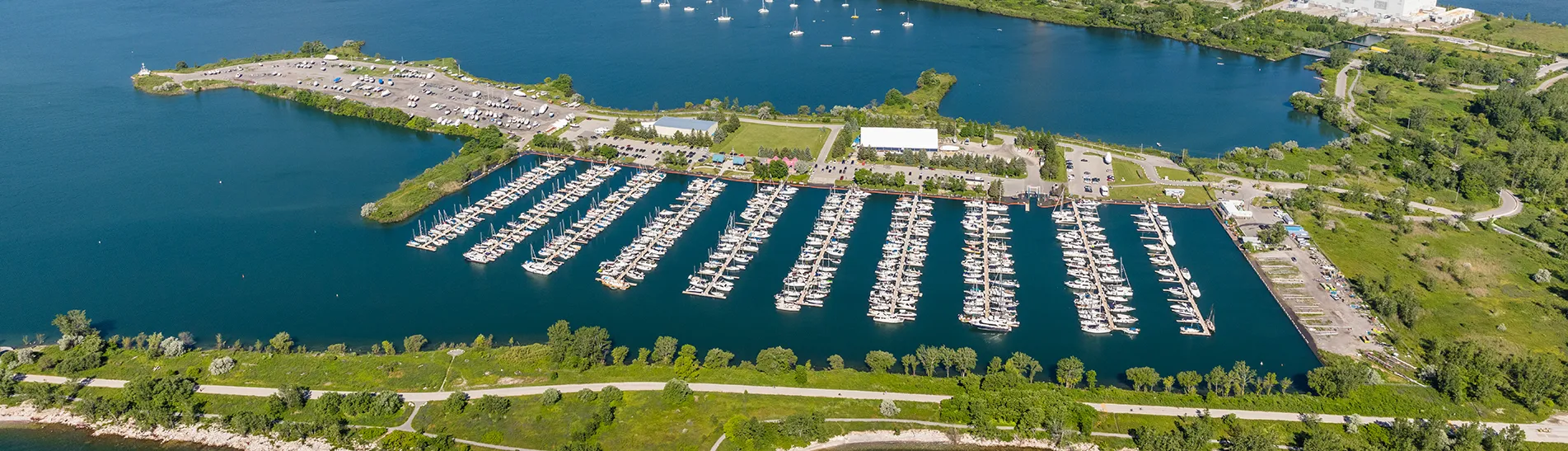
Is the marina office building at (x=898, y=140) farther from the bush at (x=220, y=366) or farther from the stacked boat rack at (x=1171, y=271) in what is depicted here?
the bush at (x=220, y=366)

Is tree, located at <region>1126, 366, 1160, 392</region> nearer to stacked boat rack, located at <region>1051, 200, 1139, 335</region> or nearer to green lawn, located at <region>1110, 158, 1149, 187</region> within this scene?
stacked boat rack, located at <region>1051, 200, 1139, 335</region>

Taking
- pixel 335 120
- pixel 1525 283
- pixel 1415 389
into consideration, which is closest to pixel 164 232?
pixel 335 120

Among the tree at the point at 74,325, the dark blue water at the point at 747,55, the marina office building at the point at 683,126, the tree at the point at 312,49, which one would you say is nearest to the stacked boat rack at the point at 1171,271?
the dark blue water at the point at 747,55

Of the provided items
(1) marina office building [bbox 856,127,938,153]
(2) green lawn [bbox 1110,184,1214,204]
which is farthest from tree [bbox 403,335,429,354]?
(2) green lawn [bbox 1110,184,1214,204]

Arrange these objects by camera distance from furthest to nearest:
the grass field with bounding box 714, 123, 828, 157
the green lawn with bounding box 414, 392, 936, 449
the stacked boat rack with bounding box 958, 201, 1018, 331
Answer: the grass field with bounding box 714, 123, 828, 157 < the stacked boat rack with bounding box 958, 201, 1018, 331 < the green lawn with bounding box 414, 392, 936, 449

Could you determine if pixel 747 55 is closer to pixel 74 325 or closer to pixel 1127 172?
pixel 1127 172
